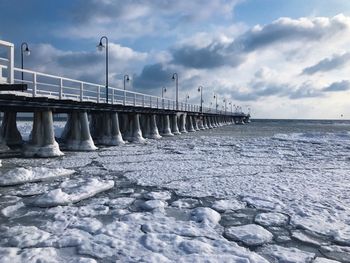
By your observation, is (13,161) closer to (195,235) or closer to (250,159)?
(250,159)

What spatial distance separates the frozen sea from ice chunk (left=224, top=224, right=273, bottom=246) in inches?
0.6

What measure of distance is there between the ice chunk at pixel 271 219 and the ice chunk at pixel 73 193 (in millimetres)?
3549

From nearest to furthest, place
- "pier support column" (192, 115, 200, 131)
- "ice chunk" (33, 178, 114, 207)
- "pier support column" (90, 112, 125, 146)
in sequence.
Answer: "ice chunk" (33, 178, 114, 207), "pier support column" (90, 112, 125, 146), "pier support column" (192, 115, 200, 131)

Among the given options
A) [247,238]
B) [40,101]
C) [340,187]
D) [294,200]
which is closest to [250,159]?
[340,187]

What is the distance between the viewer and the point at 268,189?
333 inches

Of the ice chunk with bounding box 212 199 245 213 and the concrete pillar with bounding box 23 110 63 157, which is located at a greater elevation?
the concrete pillar with bounding box 23 110 63 157

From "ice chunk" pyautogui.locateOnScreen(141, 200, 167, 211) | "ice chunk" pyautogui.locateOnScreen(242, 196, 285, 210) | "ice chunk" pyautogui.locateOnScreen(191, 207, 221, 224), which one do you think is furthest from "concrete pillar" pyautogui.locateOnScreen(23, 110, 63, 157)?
"ice chunk" pyautogui.locateOnScreen(191, 207, 221, 224)

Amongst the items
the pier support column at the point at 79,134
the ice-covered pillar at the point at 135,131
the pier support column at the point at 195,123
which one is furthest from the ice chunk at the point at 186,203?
the pier support column at the point at 195,123

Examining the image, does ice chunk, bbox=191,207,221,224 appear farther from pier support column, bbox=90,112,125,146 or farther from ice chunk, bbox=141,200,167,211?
pier support column, bbox=90,112,125,146

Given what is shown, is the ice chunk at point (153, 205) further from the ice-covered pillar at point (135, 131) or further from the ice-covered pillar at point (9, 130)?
the ice-covered pillar at point (135, 131)

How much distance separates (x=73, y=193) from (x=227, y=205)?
10.5 ft

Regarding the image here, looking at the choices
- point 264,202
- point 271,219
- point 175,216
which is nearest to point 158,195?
point 175,216

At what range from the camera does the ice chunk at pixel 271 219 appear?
5.89m

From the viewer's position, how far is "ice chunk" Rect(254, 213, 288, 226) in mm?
5887
